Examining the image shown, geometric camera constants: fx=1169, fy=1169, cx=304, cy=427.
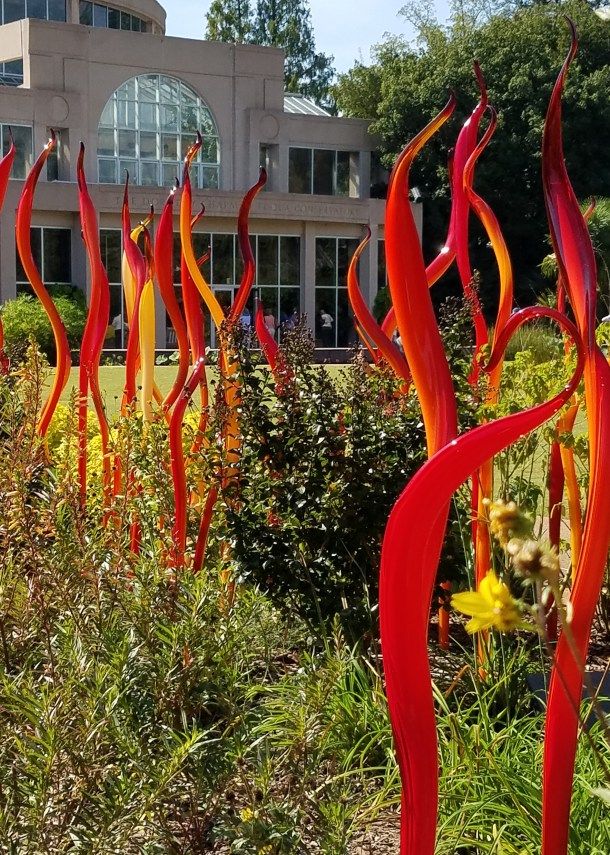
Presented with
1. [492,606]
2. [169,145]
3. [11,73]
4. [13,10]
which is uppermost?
[13,10]

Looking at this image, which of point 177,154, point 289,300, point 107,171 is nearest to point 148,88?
point 177,154

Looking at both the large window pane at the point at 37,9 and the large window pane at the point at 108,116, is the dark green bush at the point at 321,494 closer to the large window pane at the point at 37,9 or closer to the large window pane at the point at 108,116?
the large window pane at the point at 108,116

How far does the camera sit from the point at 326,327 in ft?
126

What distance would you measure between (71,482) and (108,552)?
1.57 ft

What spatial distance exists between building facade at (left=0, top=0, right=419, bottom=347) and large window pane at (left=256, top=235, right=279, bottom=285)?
42 millimetres

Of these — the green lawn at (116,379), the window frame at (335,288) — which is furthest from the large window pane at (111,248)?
the green lawn at (116,379)

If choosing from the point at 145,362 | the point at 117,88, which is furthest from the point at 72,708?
the point at 117,88

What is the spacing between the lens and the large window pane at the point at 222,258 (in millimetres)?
35719

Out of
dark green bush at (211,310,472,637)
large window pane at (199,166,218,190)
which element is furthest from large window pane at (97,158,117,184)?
dark green bush at (211,310,472,637)

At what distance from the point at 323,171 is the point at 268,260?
579 cm

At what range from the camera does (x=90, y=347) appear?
263 inches

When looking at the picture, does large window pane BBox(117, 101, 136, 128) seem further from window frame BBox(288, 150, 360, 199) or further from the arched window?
window frame BBox(288, 150, 360, 199)

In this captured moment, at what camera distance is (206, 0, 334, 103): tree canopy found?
58.8m

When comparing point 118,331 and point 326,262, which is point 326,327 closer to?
point 326,262
